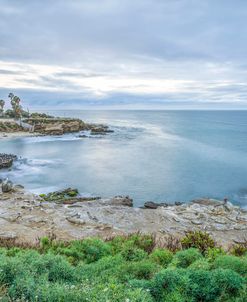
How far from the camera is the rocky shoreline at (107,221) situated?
40.1ft

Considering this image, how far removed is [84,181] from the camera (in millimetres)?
28016

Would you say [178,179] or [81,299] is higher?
[81,299]

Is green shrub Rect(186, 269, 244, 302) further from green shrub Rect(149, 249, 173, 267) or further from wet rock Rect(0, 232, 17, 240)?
wet rock Rect(0, 232, 17, 240)

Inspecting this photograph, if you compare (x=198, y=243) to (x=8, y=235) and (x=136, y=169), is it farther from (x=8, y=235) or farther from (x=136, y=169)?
(x=136, y=169)

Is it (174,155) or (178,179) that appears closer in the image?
(178,179)

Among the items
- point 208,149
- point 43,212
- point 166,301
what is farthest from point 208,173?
point 166,301

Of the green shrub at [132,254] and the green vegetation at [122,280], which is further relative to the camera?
the green shrub at [132,254]

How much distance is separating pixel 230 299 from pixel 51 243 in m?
6.23

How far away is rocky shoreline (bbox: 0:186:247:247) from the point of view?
1223 centimetres

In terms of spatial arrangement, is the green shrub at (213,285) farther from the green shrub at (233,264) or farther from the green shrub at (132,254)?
the green shrub at (132,254)

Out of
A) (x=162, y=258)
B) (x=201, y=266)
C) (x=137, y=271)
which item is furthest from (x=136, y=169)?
(x=201, y=266)

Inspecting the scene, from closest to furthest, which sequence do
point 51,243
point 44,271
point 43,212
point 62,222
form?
point 44,271
point 51,243
point 62,222
point 43,212

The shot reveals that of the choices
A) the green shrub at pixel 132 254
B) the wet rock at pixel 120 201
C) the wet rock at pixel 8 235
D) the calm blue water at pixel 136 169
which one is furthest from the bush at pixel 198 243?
the calm blue water at pixel 136 169

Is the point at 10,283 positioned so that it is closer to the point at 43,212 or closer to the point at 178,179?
the point at 43,212
